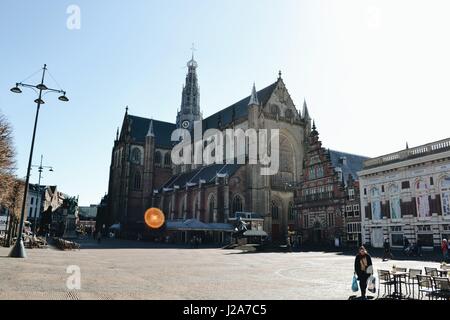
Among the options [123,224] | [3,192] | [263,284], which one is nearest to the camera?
[263,284]

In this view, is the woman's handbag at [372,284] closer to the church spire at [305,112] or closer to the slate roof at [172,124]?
the slate roof at [172,124]

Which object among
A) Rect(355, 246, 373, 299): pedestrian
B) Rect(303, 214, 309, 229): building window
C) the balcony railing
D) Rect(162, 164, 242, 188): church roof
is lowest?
Rect(355, 246, 373, 299): pedestrian

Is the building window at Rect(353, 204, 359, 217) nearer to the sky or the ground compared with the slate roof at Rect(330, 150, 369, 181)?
nearer to the ground

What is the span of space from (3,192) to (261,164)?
112ft

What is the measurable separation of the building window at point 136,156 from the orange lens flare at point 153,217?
1196 centimetres

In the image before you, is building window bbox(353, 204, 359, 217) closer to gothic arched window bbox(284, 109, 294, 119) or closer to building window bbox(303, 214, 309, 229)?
building window bbox(303, 214, 309, 229)

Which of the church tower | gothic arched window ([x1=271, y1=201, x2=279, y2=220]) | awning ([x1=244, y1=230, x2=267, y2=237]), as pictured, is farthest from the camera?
the church tower

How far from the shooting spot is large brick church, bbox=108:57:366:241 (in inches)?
1951

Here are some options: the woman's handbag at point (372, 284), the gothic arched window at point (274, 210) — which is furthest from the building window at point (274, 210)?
the woman's handbag at point (372, 284)

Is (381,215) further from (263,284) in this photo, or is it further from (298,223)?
(263,284)

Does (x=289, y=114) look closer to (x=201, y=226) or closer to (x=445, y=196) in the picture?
(x=201, y=226)

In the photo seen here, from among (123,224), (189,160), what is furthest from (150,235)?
(189,160)

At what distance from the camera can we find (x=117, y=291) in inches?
392

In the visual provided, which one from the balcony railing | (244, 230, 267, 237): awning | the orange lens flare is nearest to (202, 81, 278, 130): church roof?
the orange lens flare
